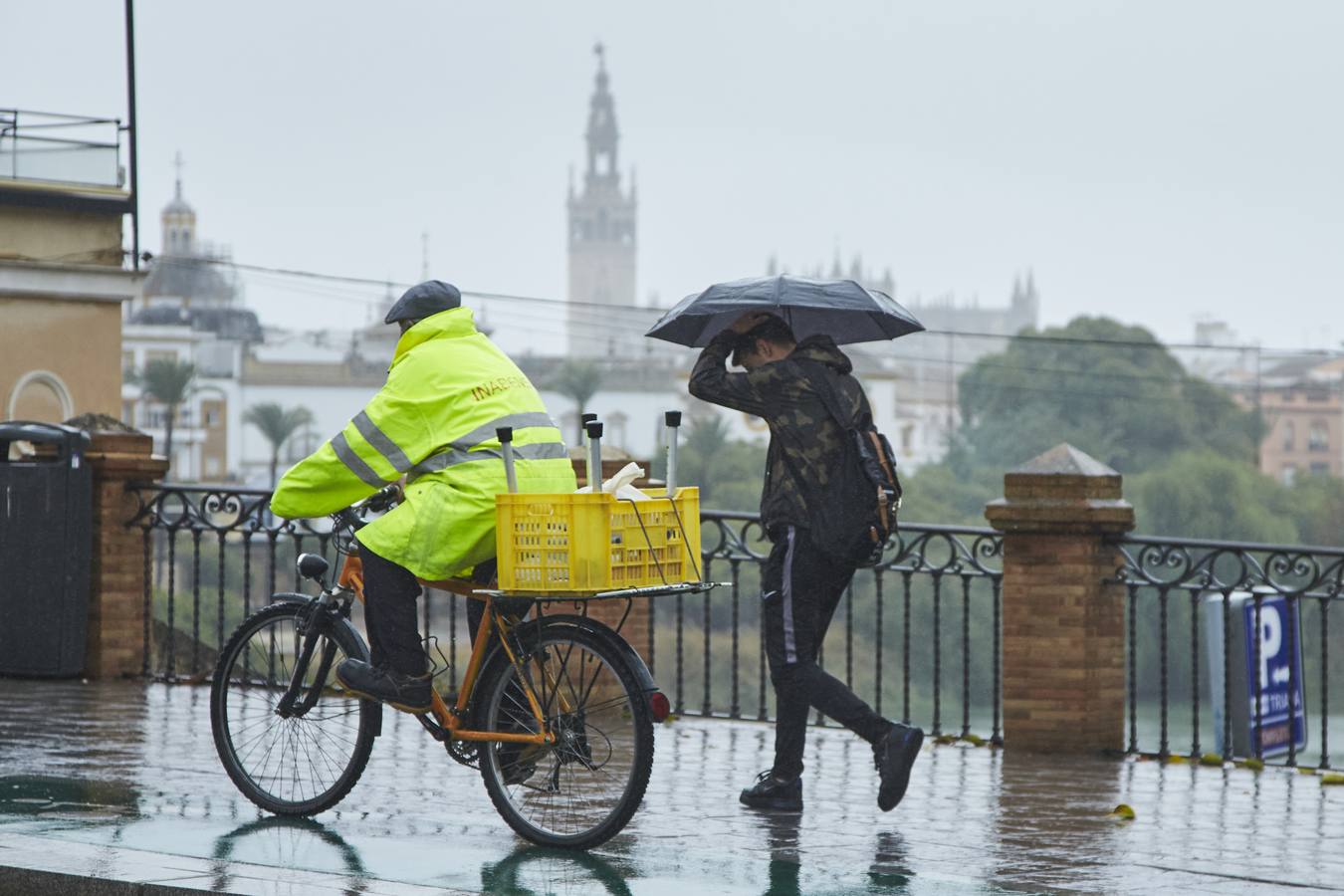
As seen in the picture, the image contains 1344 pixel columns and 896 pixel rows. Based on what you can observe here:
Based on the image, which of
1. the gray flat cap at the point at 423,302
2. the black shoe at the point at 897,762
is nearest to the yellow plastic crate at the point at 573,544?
the gray flat cap at the point at 423,302

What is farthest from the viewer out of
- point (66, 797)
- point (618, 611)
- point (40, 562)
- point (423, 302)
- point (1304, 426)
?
point (1304, 426)

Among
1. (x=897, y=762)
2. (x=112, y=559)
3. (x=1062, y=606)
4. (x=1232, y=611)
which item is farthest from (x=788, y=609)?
(x=1232, y=611)

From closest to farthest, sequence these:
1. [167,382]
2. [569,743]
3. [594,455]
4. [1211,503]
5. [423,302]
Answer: [594,455]
[569,743]
[423,302]
[1211,503]
[167,382]

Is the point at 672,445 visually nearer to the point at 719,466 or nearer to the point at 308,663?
the point at 308,663

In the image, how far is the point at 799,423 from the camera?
6.90 metres

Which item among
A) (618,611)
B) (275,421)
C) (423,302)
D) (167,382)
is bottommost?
(618,611)

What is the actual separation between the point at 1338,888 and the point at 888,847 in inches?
53.1

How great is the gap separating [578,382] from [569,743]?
5140 inches

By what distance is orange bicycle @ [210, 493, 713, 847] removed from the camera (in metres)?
6.20

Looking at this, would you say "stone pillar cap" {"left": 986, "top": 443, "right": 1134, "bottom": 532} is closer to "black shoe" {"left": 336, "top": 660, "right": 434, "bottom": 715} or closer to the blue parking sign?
the blue parking sign

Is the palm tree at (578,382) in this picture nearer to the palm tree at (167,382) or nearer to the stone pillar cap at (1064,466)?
the palm tree at (167,382)

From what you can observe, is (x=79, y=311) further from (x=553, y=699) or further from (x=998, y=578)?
(x=553, y=699)

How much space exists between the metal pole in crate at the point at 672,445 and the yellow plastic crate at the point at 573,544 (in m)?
0.17

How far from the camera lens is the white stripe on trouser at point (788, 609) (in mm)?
6992
